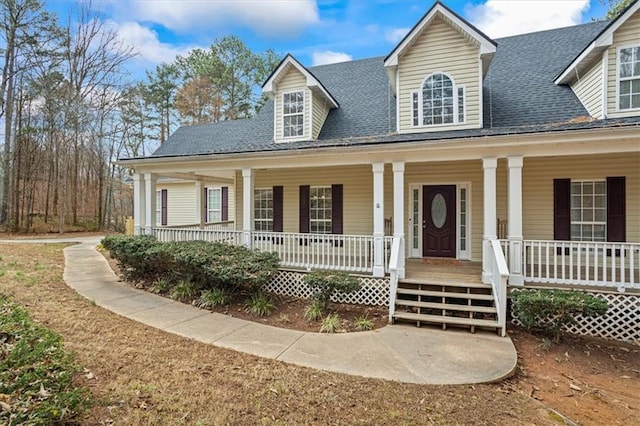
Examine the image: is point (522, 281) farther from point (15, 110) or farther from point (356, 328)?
point (15, 110)

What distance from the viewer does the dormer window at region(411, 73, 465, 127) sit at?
8.23 metres

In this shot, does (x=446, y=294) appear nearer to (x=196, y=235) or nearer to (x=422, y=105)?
(x=422, y=105)

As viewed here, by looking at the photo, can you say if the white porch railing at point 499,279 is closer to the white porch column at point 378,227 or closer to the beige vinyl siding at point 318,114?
the white porch column at point 378,227

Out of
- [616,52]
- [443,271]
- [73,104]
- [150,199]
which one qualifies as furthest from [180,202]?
[616,52]

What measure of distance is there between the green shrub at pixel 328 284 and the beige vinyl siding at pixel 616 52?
6.83 metres

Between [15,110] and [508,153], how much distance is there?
1027 inches

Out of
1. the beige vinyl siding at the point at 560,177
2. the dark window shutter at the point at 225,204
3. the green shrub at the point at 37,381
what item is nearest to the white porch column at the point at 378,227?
the beige vinyl siding at the point at 560,177

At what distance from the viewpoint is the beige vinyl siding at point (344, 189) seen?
9703 millimetres

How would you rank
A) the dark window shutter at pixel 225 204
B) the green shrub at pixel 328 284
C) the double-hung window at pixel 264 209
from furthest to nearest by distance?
the dark window shutter at pixel 225 204
the double-hung window at pixel 264 209
the green shrub at pixel 328 284

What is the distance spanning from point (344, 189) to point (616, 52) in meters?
7.03

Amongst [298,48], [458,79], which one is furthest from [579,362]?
[298,48]

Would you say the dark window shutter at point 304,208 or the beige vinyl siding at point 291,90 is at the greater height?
the beige vinyl siding at point 291,90

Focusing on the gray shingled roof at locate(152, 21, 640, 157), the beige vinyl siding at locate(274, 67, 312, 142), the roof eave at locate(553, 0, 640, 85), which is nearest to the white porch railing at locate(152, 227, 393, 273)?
the gray shingled roof at locate(152, 21, 640, 157)

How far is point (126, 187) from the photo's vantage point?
1054 inches
